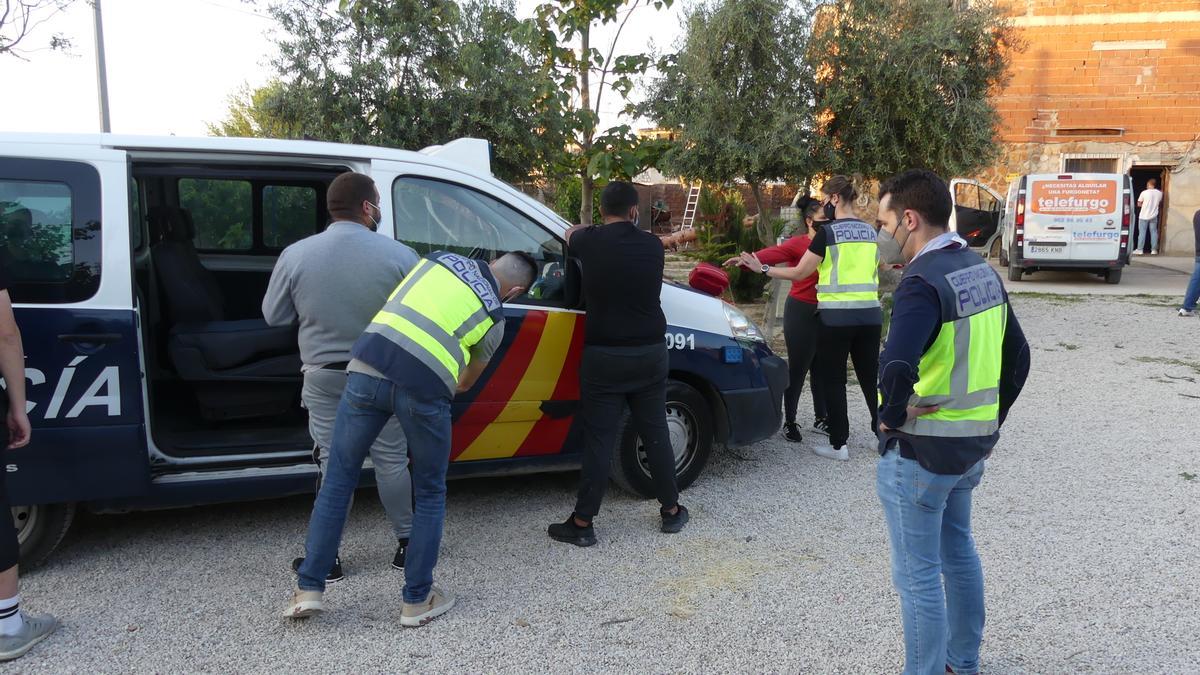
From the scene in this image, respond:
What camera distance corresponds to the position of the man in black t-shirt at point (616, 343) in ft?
13.1

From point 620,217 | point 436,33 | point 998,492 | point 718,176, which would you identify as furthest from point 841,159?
point 620,217

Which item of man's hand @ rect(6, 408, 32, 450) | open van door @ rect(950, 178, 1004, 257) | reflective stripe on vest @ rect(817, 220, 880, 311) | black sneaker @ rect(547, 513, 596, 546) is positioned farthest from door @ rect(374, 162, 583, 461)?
open van door @ rect(950, 178, 1004, 257)

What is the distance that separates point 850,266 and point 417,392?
3.12 m

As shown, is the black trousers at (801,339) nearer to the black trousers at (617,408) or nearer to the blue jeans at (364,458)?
the black trousers at (617,408)

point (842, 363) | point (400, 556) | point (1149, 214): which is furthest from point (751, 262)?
point (1149, 214)

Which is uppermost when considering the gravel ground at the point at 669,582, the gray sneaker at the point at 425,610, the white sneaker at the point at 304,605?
the white sneaker at the point at 304,605

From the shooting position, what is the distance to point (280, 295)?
342 cm

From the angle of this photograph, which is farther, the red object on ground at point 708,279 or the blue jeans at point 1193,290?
the blue jeans at point 1193,290

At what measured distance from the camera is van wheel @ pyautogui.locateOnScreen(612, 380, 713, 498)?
4664 mm

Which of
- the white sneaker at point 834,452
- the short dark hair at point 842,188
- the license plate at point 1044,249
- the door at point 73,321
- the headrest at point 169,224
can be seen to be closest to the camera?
the door at point 73,321

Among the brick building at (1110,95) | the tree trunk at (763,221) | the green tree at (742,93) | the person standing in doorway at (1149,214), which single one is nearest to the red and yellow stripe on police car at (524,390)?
the green tree at (742,93)

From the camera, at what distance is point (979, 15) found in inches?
389

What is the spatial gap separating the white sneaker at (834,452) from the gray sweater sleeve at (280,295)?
361 centimetres

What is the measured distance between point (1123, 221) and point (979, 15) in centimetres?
765
